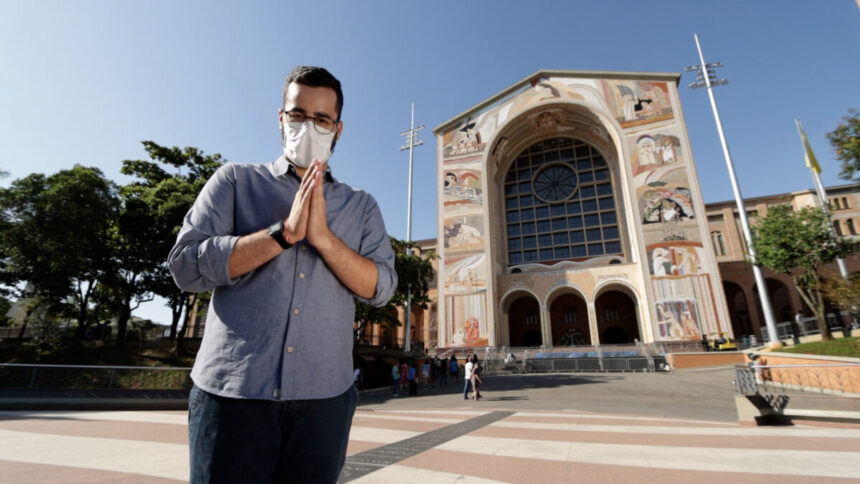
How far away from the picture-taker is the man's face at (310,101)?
4.34ft

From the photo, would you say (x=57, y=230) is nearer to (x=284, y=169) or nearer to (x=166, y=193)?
(x=166, y=193)

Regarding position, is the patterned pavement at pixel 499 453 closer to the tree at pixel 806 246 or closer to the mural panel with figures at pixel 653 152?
the tree at pixel 806 246

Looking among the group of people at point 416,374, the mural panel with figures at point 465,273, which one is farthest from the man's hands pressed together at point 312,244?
the mural panel with figures at point 465,273

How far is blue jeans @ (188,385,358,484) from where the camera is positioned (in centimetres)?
91

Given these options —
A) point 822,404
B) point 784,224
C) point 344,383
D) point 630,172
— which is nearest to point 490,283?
point 630,172

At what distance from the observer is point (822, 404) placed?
553 centimetres

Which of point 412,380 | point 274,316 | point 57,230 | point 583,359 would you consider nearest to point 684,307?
point 583,359

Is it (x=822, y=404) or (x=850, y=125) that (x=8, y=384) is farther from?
(x=850, y=125)

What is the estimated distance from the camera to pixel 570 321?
119ft

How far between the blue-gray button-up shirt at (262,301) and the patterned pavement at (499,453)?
2.32 meters

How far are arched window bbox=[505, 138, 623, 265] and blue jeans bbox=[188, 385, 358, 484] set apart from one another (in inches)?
1432

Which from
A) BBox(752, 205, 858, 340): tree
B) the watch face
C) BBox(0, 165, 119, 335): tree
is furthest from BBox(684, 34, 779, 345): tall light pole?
BBox(0, 165, 119, 335): tree

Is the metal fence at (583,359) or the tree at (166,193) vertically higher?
the tree at (166,193)

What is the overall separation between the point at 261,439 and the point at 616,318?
4000cm
